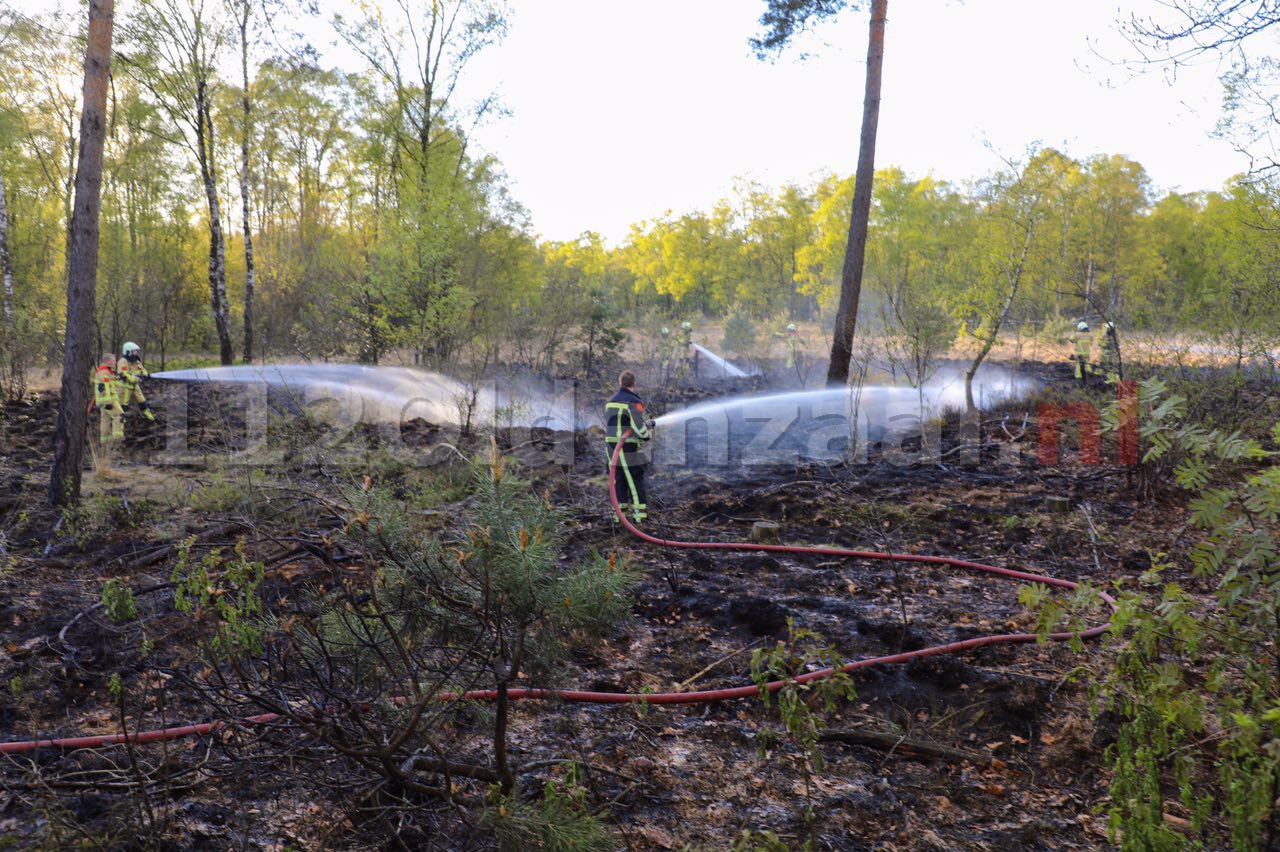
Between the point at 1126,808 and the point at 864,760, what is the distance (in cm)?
120

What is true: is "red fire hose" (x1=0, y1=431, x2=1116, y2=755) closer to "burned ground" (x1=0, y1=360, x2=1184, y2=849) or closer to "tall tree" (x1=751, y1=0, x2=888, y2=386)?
"burned ground" (x1=0, y1=360, x2=1184, y2=849)

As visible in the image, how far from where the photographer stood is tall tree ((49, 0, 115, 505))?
24.8 ft

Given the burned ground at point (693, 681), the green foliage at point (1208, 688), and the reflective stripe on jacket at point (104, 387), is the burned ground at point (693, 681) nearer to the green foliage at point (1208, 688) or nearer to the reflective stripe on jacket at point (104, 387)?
the green foliage at point (1208, 688)

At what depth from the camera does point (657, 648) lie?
4844mm

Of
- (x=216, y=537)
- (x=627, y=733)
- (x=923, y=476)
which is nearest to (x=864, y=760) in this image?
(x=627, y=733)

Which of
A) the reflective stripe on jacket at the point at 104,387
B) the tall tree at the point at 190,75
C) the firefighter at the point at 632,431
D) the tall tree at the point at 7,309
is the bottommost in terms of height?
the firefighter at the point at 632,431

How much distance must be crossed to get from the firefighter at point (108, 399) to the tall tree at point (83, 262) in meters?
3.27

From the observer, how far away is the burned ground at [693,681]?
9.52 ft

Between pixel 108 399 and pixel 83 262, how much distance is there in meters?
4.12

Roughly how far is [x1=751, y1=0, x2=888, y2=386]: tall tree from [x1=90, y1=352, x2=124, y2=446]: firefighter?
1048 cm

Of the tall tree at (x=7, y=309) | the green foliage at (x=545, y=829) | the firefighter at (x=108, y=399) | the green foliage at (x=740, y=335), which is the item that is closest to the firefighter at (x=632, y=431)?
the green foliage at (x=545, y=829)

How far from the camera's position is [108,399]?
1109cm

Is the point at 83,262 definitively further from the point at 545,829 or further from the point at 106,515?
the point at 545,829

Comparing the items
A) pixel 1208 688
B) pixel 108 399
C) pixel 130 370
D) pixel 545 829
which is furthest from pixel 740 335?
pixel 545 829
